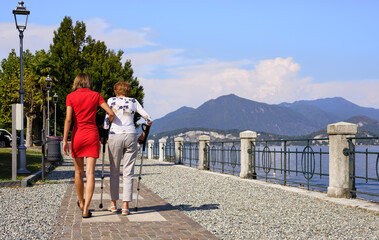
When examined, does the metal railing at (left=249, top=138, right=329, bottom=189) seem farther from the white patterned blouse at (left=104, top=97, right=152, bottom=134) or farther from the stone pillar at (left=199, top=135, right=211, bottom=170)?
the white patterned blouse at (left=104, top=97, right=152, bottom=134)

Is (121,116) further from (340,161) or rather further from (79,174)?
(340,161)

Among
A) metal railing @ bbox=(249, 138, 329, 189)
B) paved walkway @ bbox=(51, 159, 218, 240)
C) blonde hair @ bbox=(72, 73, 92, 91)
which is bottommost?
paved walkway @ bbox=(51, 159, 218, 240)

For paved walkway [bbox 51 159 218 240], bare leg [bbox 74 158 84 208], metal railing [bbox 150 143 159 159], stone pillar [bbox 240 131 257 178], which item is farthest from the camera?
metal railing [bbox 150 143 159 159]

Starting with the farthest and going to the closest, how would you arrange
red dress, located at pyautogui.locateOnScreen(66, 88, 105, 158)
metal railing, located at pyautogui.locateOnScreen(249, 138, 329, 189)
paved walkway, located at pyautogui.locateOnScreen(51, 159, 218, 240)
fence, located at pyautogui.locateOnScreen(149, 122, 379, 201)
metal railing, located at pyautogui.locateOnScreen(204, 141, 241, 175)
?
metal railing, located at pyautogui.locateOnScreen(204, 141, 241, 175)
metal railing, located at pyautogui.locateOnScreen(249, 138, 329, 189)
fence, located at pyautogui.locateOnScreen(149, 122, 379, 201)
red dress, located at pyautogui.locateOnScreen(66, 88, 105, 158)
paved walkway, located at pyautogui.locateOnScreen(51, 159, 218, 240)

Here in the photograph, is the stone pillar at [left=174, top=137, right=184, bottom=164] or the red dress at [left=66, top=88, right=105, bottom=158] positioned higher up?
the red dress at [left=66, top=88, right=105, bottom=158]

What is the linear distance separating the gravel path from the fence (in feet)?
2.70

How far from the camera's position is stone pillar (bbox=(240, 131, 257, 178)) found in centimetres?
1394

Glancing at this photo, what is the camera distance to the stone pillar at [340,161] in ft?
29.3

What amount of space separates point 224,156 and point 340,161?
8.22m

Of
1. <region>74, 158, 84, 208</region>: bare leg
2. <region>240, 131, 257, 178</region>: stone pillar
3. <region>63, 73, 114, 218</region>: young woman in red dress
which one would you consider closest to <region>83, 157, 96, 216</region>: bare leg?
<region>63, 73, 114, 218</region>: young woman in red dress

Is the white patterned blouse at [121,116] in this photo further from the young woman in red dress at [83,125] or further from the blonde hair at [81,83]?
the blonde hair at [81,83]

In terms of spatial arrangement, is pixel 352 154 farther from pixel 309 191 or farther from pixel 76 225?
pixel 76 225

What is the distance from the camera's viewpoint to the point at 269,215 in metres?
6.88

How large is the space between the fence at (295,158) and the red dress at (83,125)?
5.02 m
